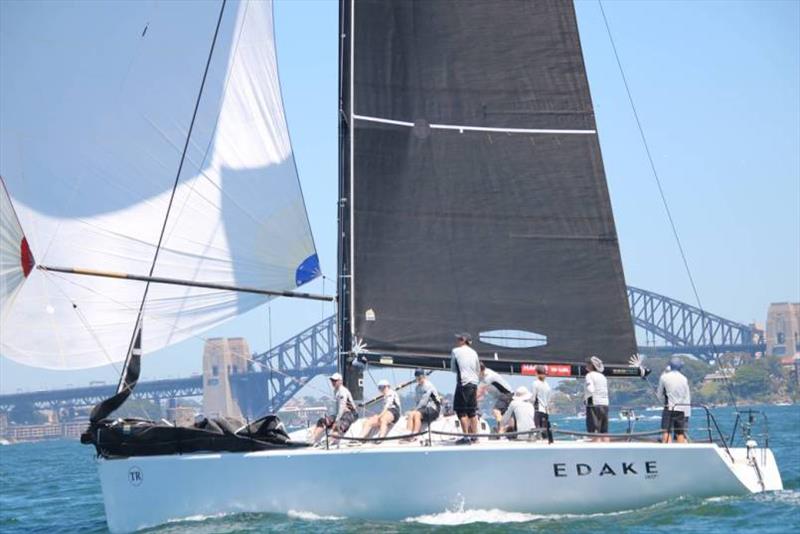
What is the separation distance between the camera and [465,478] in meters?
9.89

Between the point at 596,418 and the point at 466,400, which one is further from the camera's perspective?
the point at 596,418

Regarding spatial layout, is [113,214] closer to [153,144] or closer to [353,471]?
[153,144]

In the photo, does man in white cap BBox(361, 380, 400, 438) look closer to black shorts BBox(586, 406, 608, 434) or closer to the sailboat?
the sailboat

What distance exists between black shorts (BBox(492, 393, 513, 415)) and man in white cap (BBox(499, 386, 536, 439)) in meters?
0.26

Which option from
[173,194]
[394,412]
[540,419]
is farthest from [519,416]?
[173,194]

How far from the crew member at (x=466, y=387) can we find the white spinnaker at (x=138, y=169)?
1.83 m

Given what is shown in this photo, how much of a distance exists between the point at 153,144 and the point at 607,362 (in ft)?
13.9

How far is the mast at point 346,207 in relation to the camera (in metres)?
11.2

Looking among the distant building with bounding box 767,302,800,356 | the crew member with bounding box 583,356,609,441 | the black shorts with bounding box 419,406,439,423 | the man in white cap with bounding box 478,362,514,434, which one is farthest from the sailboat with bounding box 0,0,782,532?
the distant building with bounding box 767,302,800,356

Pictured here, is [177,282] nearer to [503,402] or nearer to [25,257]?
[25,257]

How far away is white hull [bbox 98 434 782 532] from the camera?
9867 millimetres

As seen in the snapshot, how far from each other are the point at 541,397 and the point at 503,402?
35 centimetres

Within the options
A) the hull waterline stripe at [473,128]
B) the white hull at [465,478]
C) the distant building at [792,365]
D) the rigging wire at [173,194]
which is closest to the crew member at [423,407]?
the white hull at [465,478]

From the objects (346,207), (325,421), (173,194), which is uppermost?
(173,194)
